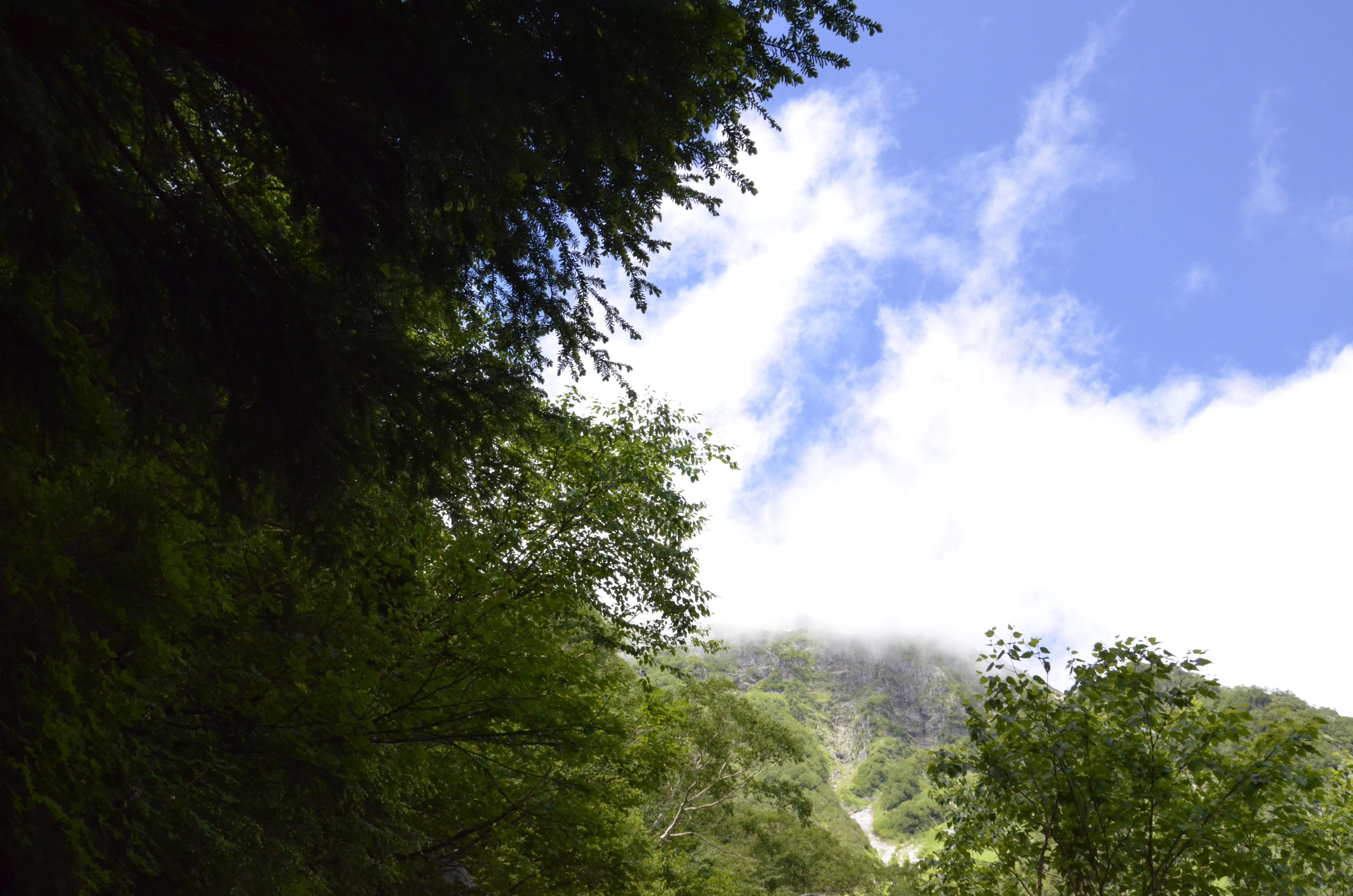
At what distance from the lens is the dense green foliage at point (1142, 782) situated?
20.1 ft

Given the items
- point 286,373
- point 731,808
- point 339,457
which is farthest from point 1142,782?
point 731,808

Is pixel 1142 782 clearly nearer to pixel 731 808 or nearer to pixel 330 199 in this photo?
pixel 330 199

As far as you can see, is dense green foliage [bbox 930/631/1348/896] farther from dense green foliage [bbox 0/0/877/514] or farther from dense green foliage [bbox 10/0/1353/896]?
dense green foliage [bbox 0/0/877/514]

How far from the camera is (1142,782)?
6406 mm

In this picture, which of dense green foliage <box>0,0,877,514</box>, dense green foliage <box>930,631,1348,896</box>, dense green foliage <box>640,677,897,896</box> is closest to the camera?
dense green foliage <box>0,0,877,514</box>

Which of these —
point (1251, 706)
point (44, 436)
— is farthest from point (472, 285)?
point (1251, 706)

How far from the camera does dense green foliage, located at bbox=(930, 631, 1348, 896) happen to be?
6.14 m

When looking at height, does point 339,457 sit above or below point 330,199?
below

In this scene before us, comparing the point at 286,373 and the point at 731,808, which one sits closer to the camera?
the point at 286,373

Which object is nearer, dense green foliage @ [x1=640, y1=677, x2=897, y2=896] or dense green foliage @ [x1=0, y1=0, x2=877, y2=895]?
dense green foliage @ [x1=0, y1=0, x2=877, y2=895]

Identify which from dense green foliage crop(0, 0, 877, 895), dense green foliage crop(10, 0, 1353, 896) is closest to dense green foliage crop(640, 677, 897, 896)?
dense green foliage crop(10, 0, 1353, 896)

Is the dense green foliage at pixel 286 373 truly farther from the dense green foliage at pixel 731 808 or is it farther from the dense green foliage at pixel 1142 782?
the dense green foliage at pixel 731 808

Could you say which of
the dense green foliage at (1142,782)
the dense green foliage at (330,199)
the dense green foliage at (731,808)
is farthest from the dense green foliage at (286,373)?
the dense green foliage at (731,808)

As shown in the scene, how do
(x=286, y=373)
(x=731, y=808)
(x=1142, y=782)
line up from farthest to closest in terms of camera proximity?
1. (x=731, y=808)
2. (x=1142, y=782)
3. (x=286, y=373)
